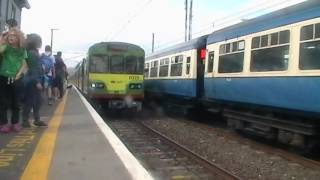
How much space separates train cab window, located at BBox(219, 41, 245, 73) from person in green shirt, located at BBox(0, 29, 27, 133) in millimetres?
6562

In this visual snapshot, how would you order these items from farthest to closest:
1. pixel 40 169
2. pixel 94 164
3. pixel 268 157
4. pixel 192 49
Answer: pixel 192 49
pixel 268 157
pixel 94 164
pixel 40 169

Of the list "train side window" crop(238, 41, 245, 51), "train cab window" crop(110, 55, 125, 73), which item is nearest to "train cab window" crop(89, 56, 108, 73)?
"train cab window" crop(110, 55, 125, 73)

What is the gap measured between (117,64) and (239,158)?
35.7 ft

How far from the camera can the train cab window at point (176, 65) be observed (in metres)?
21.8

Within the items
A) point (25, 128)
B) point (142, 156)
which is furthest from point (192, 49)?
point (25, 128)

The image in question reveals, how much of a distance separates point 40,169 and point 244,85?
8190 millimetres

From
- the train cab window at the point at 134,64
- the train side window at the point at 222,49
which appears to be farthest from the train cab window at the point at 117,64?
the train side window at the point at 222,49

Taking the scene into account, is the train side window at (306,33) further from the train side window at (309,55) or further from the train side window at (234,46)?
the train side window at (234,46)

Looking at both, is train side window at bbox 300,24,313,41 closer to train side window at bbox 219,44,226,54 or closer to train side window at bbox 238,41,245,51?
train side window at bbox 238,41,245,51

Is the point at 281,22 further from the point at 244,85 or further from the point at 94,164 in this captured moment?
the point at 94,164

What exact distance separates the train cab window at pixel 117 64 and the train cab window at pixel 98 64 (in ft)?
0.73

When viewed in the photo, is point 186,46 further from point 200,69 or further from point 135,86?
point 135,86

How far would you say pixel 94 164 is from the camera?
7438mm

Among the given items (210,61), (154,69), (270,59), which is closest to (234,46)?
(210,61)
